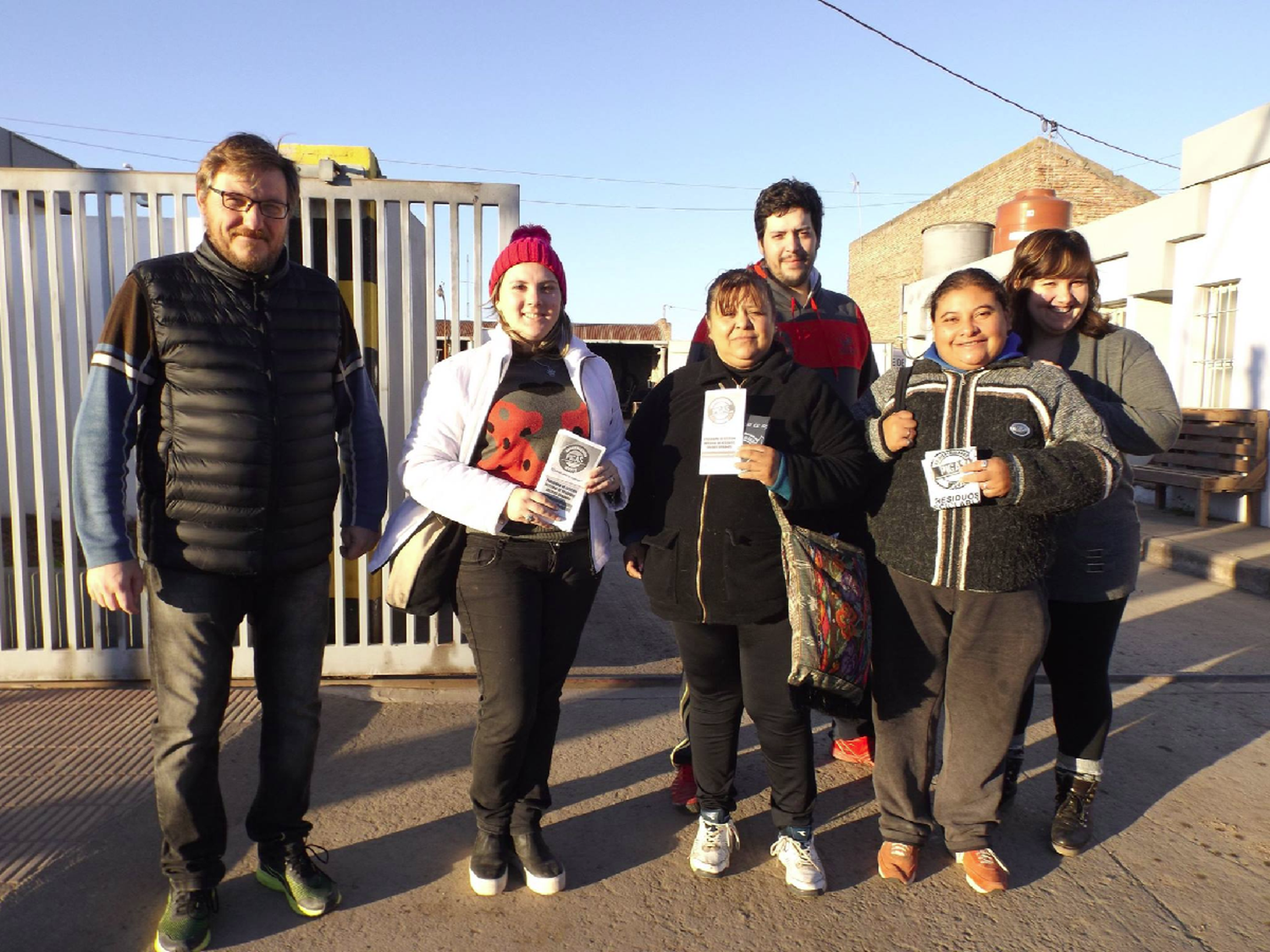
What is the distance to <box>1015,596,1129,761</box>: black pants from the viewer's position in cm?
315

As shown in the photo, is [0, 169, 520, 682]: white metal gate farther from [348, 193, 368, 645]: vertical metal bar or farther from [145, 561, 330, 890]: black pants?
[145, 561, 330, 890]: black pants

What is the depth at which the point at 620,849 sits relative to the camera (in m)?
3.15

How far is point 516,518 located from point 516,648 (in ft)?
1.30

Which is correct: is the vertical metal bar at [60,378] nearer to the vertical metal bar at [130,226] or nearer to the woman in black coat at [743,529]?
the vertical metal bar at [130,226]

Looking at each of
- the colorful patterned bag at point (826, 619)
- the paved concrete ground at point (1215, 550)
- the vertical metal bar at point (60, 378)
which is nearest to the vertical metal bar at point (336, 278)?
the vertical metal bar at point (60, 378)

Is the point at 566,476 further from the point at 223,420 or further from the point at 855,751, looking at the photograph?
the point at 855,751

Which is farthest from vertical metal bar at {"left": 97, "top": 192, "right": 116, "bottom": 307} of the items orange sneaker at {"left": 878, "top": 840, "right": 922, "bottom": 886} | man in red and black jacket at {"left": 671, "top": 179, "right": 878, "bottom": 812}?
orange sneaker at {"left": 878, "top": 840, "right": 922, "bottom": 886}

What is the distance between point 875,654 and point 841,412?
31.5 inches

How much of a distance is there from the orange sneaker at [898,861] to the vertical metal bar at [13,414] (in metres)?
4.06

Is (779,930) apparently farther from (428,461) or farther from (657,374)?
(657,374)

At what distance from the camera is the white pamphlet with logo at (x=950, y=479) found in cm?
268

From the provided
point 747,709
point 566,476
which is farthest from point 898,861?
point 566,476

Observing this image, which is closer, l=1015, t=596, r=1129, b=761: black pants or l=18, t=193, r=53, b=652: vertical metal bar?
l=1015, t=596, r=1129, b=761: black pants

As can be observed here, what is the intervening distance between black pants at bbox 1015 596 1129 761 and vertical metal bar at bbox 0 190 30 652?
4.43 meters
